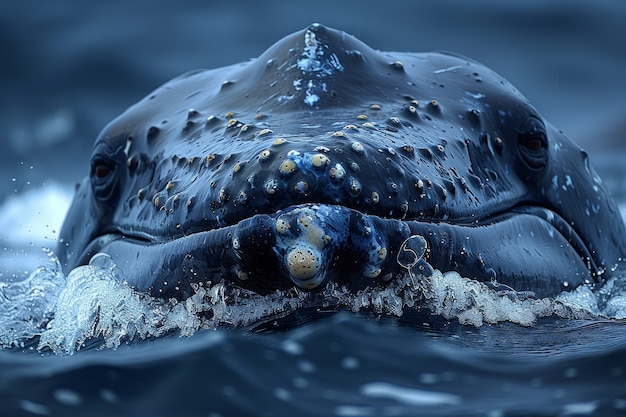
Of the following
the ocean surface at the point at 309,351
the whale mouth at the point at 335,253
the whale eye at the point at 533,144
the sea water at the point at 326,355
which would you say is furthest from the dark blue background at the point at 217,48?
the sea water at the point at 326,355

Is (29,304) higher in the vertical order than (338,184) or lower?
lower

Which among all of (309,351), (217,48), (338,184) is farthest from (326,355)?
(217,48)

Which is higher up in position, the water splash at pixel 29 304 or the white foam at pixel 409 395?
the white foam at pixel 409 395

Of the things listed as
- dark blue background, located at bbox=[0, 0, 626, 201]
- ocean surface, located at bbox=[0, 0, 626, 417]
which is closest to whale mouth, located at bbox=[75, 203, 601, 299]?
ocean surface, located at bbox=[0, 0, 626, 417]

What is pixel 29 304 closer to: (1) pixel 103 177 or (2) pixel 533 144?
(1) pixel 103 177

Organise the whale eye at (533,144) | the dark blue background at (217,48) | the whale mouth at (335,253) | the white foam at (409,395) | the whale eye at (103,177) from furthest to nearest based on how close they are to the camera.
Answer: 1. the dark blue background at (217,48)
2. the whale eye at (103,177)
3. the whale eye at (533,144)
4. the whale mouth at (335,253)
5. the white foam at (409,395)

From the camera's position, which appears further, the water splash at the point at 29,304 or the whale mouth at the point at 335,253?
the water splash at the point at 29,304

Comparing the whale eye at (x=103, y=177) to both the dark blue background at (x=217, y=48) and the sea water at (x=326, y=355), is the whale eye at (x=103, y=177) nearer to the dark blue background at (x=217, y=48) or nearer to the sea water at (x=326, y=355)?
the sea water at (x=326, y=355)
